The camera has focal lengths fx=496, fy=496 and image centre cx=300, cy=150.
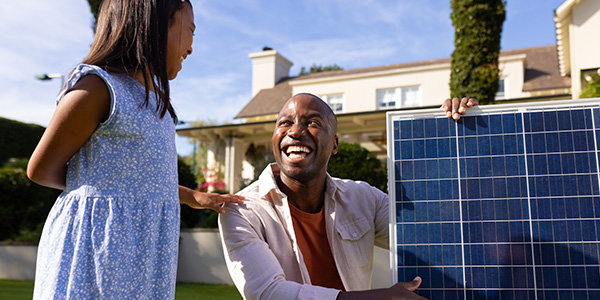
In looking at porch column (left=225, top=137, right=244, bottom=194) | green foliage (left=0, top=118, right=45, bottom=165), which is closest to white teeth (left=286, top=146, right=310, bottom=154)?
porch column (left=225, top=137, right=244, bottom=194)

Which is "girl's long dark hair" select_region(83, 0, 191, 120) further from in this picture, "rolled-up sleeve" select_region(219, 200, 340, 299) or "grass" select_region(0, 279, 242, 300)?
"grass" select_region(0, 279, 242, 300)

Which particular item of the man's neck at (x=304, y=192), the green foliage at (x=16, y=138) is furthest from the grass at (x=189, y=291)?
the green foliage at (x=16, y=138)

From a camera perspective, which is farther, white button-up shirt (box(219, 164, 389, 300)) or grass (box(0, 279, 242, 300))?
grass (box(0, 279, 242, 300))

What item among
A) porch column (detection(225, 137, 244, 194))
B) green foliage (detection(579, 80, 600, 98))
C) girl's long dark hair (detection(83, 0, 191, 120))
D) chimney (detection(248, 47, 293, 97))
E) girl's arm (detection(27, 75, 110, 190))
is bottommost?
girl's arm (detection(27, 75, 110, 190))

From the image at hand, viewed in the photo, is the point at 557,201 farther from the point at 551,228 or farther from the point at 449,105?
the point at 449,105

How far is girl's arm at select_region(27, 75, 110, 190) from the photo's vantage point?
2.07 meters

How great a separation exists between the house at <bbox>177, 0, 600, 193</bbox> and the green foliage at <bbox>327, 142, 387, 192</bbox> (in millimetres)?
5272

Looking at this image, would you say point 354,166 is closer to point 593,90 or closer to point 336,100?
point 593,90

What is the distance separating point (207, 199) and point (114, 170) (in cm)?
88

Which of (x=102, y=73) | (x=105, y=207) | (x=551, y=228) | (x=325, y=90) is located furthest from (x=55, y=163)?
(x=325, y=90)

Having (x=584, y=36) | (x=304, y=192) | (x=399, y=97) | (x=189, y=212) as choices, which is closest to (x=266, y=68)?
(x=399, y=97)

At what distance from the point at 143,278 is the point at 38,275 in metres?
0.44

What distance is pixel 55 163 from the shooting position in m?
2.13

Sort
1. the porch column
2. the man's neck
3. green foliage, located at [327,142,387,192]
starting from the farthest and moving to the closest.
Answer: the porch column < green foliage, located at [327,142,387,192] < the man's neck
